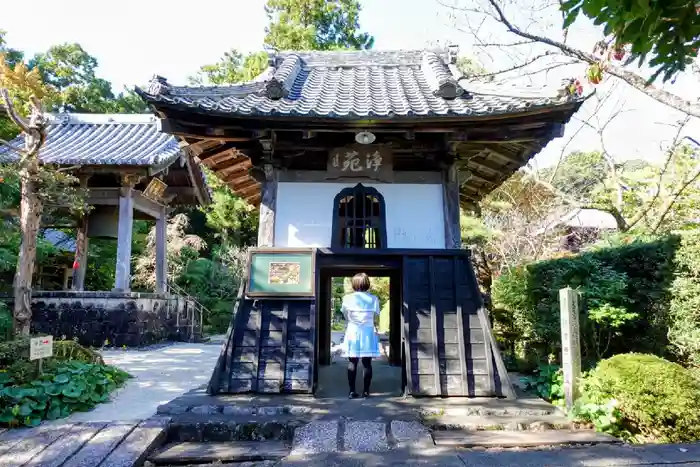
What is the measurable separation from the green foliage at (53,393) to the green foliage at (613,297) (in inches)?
270

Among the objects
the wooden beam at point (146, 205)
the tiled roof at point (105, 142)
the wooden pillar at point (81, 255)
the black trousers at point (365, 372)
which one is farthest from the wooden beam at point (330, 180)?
the wooden pillar at point (81, 255)

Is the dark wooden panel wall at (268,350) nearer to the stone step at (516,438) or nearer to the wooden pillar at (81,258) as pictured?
the stone step at (516,438)

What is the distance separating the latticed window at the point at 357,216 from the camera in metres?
6.59

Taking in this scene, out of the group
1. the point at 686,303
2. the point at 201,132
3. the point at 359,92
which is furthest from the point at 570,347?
the point at 201,132

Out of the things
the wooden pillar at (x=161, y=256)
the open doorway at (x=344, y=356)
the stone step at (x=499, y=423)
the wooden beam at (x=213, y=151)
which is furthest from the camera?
the wooden pillar at (x=161, y=256)

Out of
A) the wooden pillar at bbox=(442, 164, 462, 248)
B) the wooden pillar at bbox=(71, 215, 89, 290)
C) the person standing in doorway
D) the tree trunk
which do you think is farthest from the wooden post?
the wooden pillar at bbox=(71, 215, 89, 290)

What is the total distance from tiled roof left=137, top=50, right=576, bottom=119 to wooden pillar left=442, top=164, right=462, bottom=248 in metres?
1.02

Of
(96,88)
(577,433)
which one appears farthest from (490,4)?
(96,88)

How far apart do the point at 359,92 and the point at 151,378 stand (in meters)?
6.10

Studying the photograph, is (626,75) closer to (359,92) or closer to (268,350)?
(359,92)

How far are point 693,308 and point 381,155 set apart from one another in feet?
14.4

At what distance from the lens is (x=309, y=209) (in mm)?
6684

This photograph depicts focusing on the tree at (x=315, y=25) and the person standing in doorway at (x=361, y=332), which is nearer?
the person standing in doorway at (x=361, y=332)

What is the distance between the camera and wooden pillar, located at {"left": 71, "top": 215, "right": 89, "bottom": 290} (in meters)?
13.0
